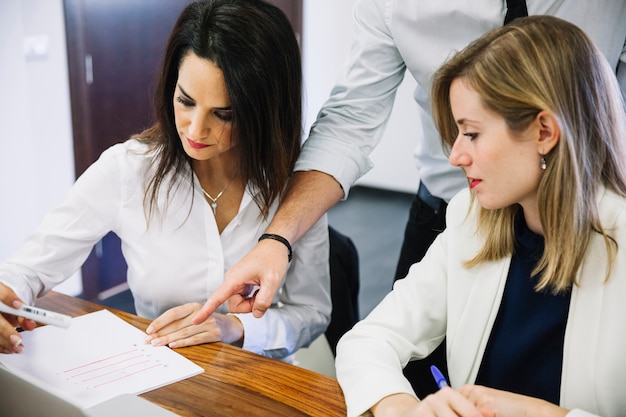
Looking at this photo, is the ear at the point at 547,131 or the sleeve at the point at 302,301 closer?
the ear at the point at 547,131

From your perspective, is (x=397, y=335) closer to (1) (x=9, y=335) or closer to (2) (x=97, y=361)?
(2) (x=97, y=361)

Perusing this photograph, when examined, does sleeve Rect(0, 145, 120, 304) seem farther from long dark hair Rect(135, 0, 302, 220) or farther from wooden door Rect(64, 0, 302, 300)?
wooden door Rect(64, 0, 302, 300)

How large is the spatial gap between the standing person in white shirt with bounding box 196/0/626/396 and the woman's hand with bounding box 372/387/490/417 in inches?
14.5

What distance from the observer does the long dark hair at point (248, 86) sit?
1.42 meters

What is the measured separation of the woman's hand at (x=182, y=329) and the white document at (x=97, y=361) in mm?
21

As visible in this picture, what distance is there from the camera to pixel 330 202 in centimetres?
161

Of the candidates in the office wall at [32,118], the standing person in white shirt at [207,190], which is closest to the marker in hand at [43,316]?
the standing person in white shirt at [207,190]

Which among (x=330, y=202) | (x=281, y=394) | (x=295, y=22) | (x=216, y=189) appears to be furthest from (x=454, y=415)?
(x=295, y=22)

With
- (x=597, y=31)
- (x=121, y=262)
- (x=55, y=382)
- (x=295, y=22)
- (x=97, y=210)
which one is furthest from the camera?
(x=295, y=22)

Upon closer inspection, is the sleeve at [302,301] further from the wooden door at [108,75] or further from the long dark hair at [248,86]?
the wooden door at [108,75]

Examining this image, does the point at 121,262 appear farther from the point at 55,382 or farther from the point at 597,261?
the point at 597,261

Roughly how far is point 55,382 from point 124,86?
2.52 metres

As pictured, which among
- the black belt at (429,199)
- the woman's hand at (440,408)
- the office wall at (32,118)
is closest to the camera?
the woman's hand at (440,408)

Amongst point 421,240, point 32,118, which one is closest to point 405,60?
point 421,240
